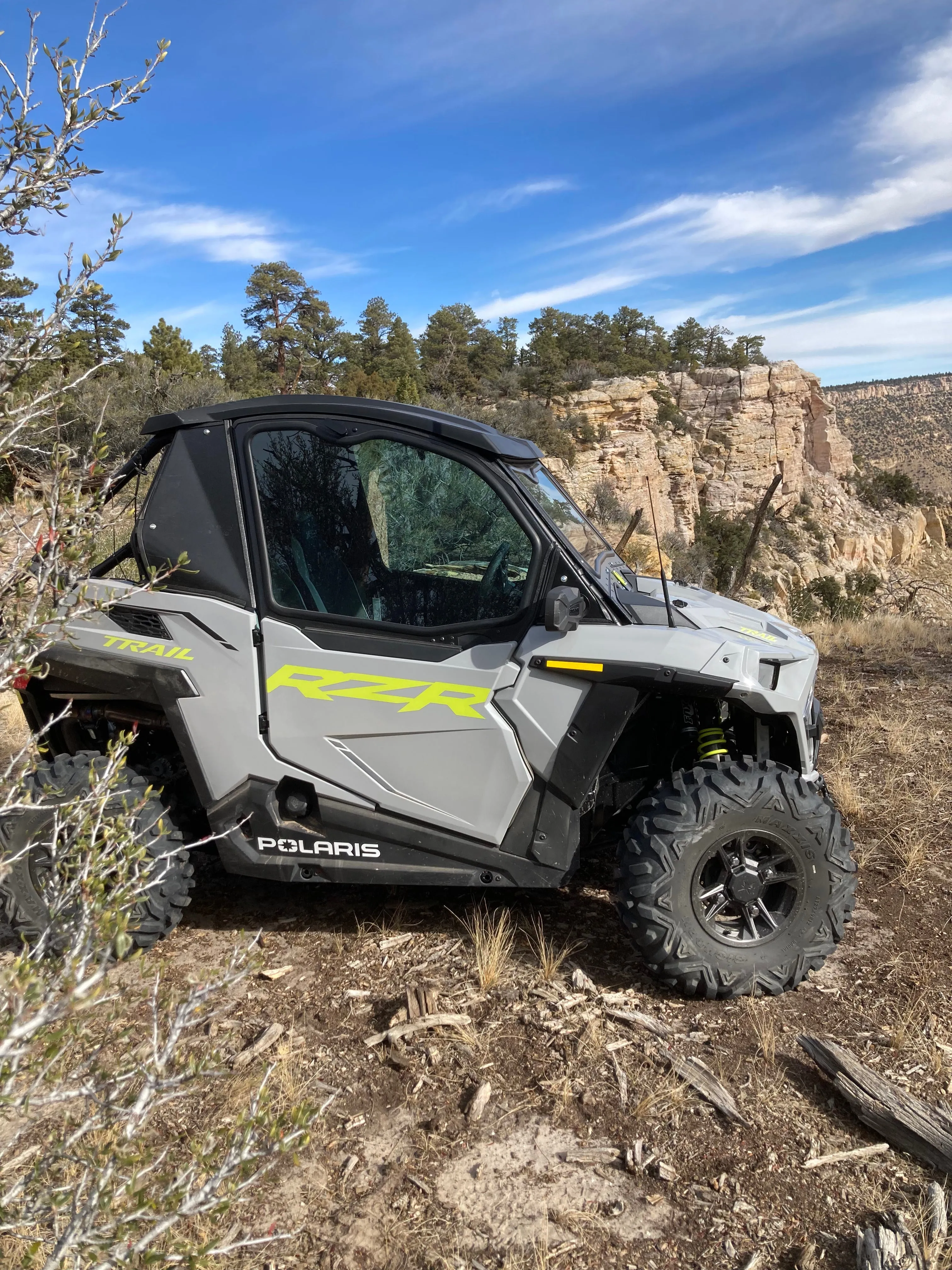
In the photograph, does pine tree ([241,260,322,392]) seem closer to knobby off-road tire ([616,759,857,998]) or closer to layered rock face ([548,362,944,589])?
layered rock face ([548,362,944,589])

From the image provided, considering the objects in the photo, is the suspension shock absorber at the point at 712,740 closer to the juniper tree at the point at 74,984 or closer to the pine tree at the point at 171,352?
the juniper tree at the point at 74,984

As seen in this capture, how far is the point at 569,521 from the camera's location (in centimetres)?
360

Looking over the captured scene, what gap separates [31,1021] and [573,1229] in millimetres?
1558

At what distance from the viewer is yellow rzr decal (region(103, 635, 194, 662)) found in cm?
336

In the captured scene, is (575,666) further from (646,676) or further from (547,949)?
(547,949)

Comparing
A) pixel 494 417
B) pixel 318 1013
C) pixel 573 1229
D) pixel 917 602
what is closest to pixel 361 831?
pixel 318 1013

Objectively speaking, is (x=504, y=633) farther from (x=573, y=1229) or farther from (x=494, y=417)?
(x=494, y=417)

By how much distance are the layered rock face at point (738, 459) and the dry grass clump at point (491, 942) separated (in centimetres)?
2747

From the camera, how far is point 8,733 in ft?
22.1

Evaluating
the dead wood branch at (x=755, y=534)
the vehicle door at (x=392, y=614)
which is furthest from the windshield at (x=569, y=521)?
the dead wood branch at (x=755, y=534)

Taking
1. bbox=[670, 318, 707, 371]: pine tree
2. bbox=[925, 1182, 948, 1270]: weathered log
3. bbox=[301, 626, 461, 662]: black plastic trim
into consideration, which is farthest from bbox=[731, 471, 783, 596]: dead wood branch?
bbox=[670, 318, 707, 371]: pine tree

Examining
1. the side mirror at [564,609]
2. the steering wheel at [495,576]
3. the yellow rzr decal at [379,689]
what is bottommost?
the yellow rzr decal at [379,689]

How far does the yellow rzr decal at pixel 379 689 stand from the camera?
10.5 ft

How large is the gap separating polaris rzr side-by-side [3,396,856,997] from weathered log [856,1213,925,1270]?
3.41 ft
